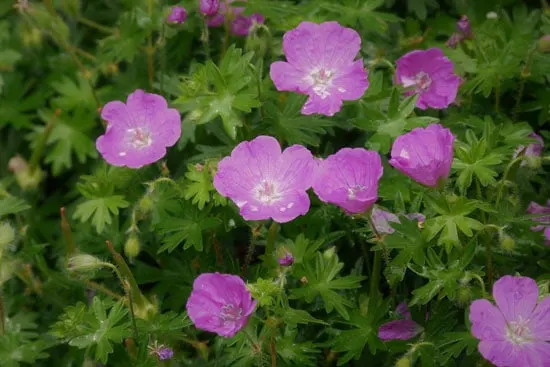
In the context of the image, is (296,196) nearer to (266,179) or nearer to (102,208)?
(266,179)

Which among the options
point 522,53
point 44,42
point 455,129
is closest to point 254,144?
point 455,129

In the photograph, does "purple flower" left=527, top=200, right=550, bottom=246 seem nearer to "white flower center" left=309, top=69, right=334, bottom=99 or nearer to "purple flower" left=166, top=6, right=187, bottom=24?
"white flower center" left=309, top=69, right=334, bottom=99

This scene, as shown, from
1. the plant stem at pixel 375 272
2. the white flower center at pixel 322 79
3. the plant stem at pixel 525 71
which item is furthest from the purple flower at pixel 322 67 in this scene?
the plant stem at pixel 525 71

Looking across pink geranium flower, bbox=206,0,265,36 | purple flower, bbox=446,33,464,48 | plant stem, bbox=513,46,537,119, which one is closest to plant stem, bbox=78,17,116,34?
pink geranium flower, bbox=206,0,265,36

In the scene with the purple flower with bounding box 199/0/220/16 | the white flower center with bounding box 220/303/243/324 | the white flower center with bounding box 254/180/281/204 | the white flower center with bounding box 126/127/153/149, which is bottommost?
the white flower center with bounding box 220/303/243/324

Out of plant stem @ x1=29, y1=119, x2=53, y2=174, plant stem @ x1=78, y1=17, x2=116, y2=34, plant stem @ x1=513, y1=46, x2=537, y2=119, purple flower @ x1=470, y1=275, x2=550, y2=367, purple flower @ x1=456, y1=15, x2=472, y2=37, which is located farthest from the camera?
plant stem @ x1=78, y1=17, x2=116, y2=34

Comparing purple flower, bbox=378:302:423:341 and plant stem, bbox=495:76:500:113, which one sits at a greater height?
plant stem, bbox=495:76:500:113

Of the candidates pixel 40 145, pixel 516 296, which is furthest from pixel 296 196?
pixel 40 145
